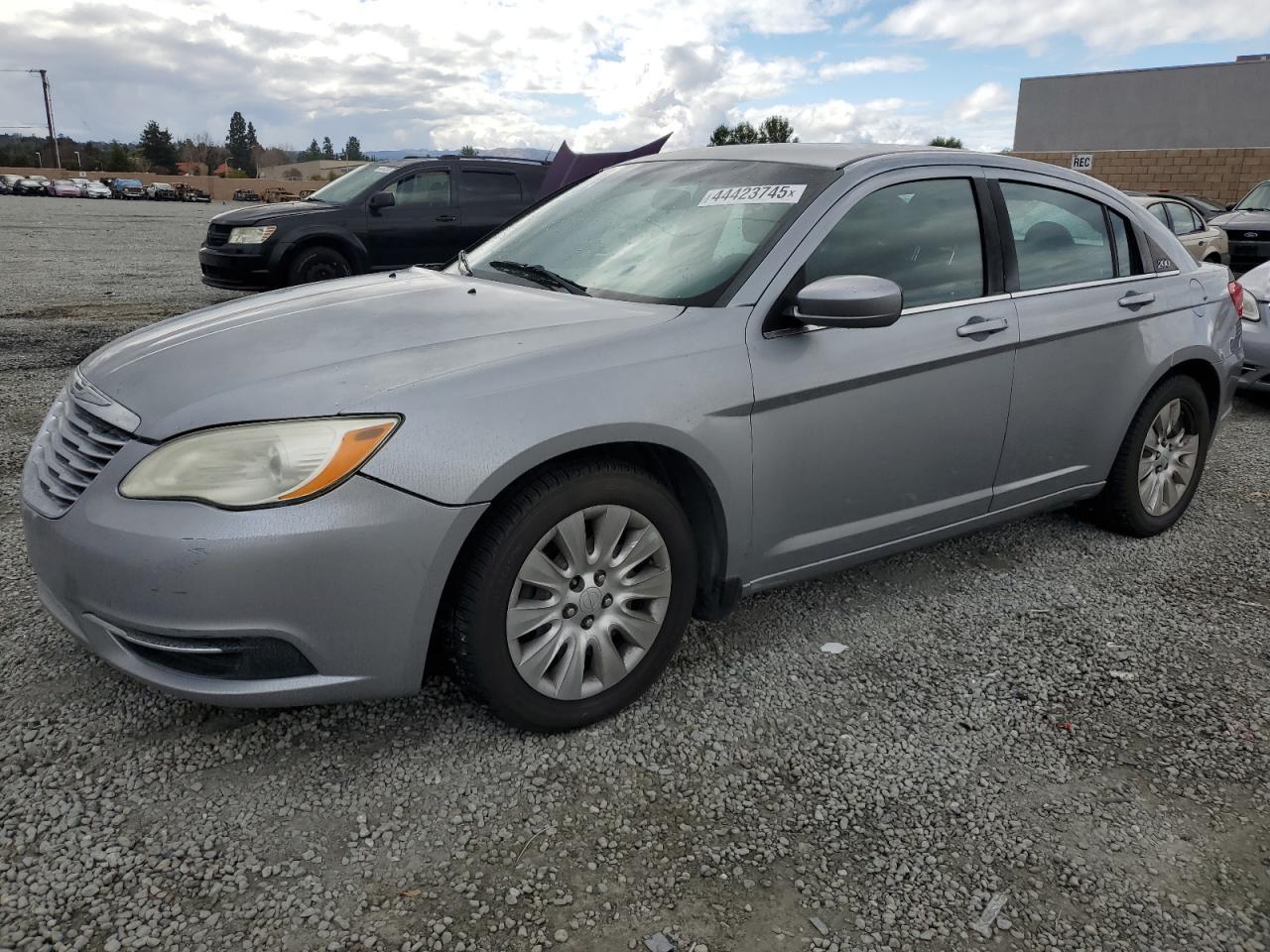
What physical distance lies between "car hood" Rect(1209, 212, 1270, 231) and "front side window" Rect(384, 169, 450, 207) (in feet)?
35.9

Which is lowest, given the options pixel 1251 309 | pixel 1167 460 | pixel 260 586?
pixel 1167 460

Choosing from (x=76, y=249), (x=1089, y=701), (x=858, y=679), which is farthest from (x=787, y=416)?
(x=76, y=249)

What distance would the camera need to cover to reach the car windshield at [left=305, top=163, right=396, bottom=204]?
10695 mm

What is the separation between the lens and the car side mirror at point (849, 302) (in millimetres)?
2771

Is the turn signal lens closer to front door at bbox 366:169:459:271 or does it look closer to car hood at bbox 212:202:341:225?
front door at bbox 366:169:459:271

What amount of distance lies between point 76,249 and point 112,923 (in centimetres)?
1869

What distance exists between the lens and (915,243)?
10.9 feet

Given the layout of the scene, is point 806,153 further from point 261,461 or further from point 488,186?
point 488,186

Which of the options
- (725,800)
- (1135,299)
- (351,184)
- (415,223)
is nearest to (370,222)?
(415,223)

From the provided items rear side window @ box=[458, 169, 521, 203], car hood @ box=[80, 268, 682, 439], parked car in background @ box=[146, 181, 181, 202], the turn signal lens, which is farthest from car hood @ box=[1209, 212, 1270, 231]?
parked car in background @ box=[146, 181, 181, 202]

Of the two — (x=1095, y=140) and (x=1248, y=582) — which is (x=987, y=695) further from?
(x=1095, y=140)

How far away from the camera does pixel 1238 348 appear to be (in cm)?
451

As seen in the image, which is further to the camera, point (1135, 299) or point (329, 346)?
point (1135, 299)

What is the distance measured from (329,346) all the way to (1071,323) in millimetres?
2660
